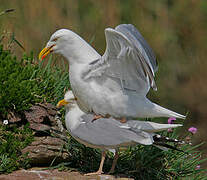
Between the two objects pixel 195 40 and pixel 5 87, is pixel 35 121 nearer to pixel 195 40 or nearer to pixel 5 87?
pixel 5 87

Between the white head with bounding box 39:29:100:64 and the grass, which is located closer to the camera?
the white head with bounding box 39:29:100:64

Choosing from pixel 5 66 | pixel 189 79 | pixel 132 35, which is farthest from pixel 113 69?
pixel 189 79

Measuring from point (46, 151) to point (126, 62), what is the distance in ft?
3.85

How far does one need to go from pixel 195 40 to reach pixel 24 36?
311 centimetres

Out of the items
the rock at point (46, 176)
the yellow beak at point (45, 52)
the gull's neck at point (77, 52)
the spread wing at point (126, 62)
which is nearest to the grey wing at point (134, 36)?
the spread wing at point (126, 62)

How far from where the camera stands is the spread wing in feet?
12.6

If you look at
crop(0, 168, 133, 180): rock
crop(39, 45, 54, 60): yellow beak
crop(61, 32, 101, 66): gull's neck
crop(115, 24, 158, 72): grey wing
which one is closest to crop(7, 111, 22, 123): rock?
crop(0, 168, 133, 180): rock

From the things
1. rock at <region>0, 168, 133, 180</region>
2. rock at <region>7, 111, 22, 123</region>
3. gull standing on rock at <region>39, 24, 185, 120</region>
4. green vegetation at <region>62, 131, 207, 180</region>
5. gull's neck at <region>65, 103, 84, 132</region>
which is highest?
gull standing on rock at <region>39, 24, 185, 120</region>

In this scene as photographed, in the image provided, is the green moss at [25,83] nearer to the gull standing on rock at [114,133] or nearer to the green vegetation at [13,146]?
the green vegetation at [13,146]

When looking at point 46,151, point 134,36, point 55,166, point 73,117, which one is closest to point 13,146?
point 46,151

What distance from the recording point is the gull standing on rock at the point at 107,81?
4145mm

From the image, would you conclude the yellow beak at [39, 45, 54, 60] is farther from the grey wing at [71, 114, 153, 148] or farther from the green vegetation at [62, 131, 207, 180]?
the green vegetation at [62, 131, 207, 180]

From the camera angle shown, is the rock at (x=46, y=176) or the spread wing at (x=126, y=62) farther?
the rock at (x=46, y=176)

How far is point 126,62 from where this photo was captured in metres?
4.05
